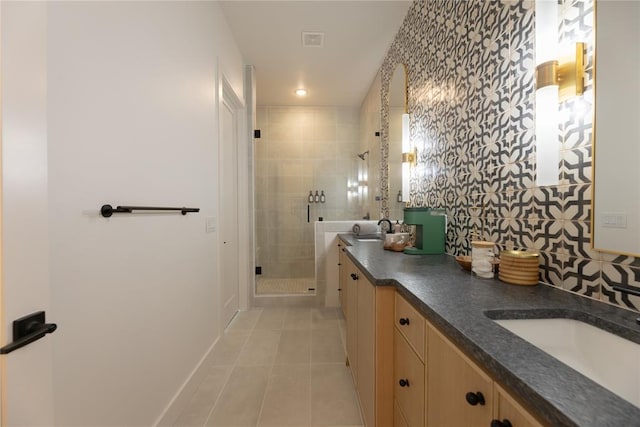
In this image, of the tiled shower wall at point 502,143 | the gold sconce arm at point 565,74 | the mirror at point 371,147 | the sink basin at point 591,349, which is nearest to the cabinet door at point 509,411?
the sink basin at point 591,349

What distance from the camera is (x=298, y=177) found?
14.1 feet

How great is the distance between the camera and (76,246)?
33.8 inches

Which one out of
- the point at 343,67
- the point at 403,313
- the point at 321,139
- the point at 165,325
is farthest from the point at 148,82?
the point at 321,139

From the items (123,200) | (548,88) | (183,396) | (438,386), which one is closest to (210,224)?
(123,200)

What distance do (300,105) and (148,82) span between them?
325 cm

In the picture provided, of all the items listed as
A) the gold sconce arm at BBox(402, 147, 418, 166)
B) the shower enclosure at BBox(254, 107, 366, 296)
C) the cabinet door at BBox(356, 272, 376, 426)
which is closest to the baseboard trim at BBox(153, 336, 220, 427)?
the cabinet door at BBox(356, 272, 376, 426)

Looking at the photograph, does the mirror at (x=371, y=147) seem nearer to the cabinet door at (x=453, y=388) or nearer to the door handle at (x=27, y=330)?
the cabinet door at (x=453, y=388)

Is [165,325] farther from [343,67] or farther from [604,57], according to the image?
[343,67]

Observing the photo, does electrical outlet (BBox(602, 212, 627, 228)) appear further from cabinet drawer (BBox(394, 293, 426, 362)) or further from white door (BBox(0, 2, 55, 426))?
white door (BBox(0, 2, 55, 426))

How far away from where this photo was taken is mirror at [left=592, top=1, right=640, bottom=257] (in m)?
0.68

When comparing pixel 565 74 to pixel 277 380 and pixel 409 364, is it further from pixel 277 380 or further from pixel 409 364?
pixel 277 380

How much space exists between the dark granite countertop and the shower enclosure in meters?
3.11

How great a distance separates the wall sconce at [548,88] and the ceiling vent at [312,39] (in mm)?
2073

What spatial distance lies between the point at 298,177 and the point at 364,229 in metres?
1.84
